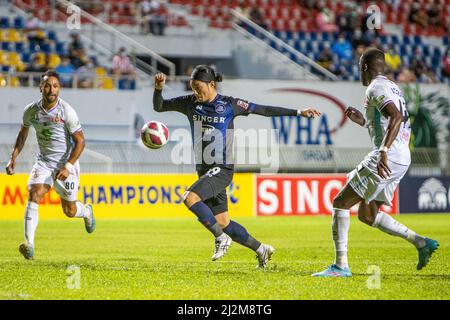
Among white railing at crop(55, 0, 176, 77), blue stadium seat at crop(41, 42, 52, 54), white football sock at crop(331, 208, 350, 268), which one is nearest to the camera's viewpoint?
white football sock at crop(331, 208, 350, 268)

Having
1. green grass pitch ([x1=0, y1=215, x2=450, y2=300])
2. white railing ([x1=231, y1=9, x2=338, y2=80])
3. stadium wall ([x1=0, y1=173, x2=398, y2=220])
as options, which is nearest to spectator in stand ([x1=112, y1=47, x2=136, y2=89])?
stadium wall ([x1=0, y1=173, x2=398, y2=220])

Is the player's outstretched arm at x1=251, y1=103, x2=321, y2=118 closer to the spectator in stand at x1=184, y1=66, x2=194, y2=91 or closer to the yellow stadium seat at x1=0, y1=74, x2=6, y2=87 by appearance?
the spectator in stand at x1=184, y1=66, x2=194, y2=91

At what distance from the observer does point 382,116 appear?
1134 centimetres

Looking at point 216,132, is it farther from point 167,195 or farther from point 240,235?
point 167,195

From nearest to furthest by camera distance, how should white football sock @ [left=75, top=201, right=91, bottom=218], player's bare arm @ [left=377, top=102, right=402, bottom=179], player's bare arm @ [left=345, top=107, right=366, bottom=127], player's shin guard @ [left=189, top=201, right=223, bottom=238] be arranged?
player's bare arm @ [left=377, top=102, right=402, bottom=179] → player's bare arm @ [left=345, top=107, right=366, bottom=127] → player's shin guard @ [left=189, top=201, right=223, bottom=238] → white football sock @ [left=75, top=201, right=91, bottom=218]

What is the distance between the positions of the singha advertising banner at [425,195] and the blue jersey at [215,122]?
18.1m

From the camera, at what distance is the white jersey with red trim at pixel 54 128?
1399 centimetres

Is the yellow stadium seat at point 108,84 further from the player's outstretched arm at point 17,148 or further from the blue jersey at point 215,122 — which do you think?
the blue jersey at point 215,122

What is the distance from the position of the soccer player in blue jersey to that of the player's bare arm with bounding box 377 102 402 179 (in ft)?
4.59

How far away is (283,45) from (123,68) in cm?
656

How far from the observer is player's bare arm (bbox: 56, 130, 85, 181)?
1319 cm
